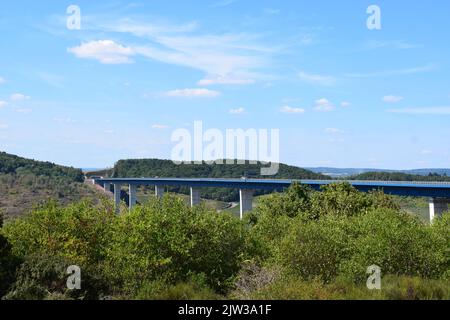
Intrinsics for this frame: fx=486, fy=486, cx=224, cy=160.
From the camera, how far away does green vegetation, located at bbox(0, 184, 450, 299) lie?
18953 millimetres

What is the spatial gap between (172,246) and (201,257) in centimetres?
215

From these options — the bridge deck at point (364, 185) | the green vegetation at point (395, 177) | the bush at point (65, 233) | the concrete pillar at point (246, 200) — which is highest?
the green vegetation at point (395, 177)

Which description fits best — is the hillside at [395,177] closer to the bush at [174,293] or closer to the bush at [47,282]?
the bush at [47,282]

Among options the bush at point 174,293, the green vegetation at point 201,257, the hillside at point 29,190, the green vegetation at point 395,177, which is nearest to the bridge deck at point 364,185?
the hillside at point 29,190

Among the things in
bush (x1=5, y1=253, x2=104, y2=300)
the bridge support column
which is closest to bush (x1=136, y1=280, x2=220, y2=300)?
bush (x1=5, y1=253, x2=104, y2=300)

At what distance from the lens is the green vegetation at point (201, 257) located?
746 inches

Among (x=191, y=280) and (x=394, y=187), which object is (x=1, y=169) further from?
(x=191, y=280)

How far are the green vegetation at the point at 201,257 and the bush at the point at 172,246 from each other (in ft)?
0.18

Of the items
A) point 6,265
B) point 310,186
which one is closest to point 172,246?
point 6,265

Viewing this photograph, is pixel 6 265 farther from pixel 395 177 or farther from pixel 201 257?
pixel 395 177

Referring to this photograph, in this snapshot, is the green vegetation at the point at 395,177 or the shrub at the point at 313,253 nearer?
the shrub at the point at 313,253

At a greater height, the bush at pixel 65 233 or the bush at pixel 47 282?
the bush at pixel 65 233
